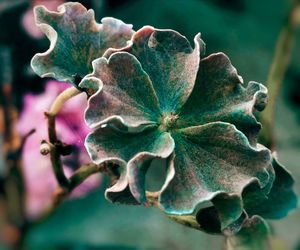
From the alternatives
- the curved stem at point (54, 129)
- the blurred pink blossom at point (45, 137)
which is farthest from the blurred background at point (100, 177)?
the curved stem at point (54, 129)

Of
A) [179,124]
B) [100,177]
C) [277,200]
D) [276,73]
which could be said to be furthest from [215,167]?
[100,177]

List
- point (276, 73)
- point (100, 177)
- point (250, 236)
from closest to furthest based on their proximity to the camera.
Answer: point (250, 236), point (276, 73), point (100, 177)

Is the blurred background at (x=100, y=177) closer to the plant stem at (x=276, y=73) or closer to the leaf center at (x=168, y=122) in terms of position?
the plant stem at (x=276, y=73)

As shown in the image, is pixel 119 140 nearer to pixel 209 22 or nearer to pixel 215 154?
pixel 215 154

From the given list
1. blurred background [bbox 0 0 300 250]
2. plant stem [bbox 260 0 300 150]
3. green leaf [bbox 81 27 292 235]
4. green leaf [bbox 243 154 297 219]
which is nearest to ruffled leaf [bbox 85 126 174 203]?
green leaf [bbox 81 27 292 235]

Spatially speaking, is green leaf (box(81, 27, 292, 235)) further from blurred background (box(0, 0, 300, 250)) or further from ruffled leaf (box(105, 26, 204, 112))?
→ blurred background (box(0, 0, 300, 250))

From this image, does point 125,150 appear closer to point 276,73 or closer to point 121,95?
point 121,95
